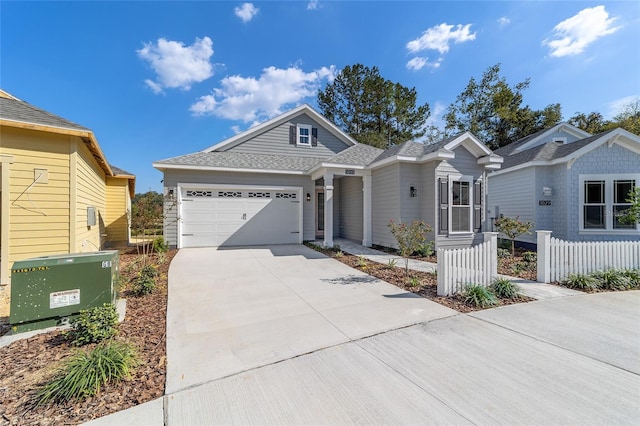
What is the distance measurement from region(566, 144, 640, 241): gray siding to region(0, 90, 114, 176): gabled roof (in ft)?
51.8

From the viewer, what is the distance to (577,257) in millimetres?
5961

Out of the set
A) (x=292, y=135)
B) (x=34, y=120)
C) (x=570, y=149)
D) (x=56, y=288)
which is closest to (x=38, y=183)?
(x=34, y=120)

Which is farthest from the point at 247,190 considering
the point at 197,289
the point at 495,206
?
the point at 495,206

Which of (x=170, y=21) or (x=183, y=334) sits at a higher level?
(x=170, y=21)

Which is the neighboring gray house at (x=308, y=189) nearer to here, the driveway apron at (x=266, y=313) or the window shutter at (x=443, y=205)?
the window shutter at (x=443, y=205)

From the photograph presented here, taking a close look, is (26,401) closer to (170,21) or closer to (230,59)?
(170,21)

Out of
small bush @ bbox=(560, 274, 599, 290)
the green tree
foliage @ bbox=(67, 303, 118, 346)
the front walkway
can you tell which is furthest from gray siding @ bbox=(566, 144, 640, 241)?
the green tree

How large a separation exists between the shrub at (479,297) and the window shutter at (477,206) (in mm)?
5641

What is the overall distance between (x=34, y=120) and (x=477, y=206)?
13.1 metres

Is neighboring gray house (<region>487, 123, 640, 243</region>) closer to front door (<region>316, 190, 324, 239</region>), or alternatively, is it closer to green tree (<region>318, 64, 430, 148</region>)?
front door (<region>316, 190, 324, 239</region>)

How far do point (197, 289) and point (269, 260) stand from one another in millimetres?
2944

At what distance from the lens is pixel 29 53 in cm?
868

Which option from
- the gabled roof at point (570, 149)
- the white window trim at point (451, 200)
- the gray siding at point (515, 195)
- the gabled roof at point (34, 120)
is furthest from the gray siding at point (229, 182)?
the gabled roof at point (570, 149)

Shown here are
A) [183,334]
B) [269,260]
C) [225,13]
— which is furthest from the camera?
[225,13]
